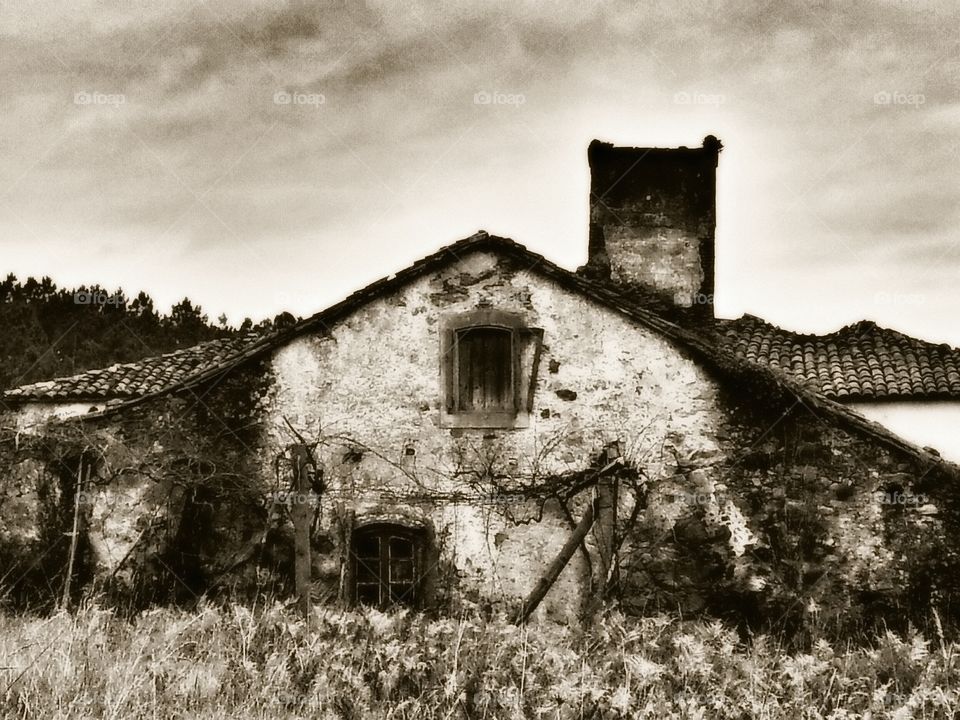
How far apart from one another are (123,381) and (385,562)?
731 centimetres

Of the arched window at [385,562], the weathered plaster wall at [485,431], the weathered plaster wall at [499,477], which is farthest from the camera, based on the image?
the arched window at [385,562]

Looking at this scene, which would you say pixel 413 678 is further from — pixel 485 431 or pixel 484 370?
pixel 484 370

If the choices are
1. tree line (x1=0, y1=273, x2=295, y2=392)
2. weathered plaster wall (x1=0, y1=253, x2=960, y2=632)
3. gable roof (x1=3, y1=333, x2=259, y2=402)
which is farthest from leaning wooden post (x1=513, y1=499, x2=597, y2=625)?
tree line (x1=0, y1=273, x2=295, y2=392)

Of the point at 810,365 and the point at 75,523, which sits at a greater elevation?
the point at 810,365

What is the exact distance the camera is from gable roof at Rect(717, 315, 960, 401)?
15523 mm

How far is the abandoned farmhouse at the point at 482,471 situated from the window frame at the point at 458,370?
0.03m

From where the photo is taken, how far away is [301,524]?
35.0 ft

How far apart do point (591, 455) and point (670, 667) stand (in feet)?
18.6

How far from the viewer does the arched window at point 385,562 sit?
12.2 meters

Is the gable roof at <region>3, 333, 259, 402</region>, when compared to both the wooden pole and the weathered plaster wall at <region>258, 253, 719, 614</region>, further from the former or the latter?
the weathered plaster wall at <region>258, 253, 719, 614</region>

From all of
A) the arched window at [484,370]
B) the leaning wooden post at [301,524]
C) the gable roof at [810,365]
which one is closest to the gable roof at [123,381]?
the gable roof at [810,365]

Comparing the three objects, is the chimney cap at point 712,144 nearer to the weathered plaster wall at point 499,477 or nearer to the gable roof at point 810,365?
the gable roof at point 810,365

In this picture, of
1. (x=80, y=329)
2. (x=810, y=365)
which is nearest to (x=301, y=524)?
(x=810, y=365)

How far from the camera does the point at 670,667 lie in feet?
21.3
